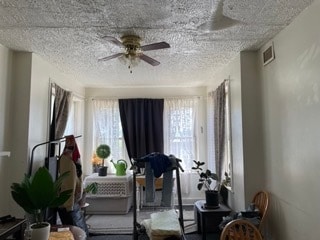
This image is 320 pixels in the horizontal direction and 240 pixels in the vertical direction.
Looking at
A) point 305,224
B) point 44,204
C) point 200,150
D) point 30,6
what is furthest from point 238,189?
point 30,6

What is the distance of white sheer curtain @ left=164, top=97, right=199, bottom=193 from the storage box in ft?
4.13

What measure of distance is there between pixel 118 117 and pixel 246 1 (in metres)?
4.04

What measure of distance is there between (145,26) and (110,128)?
342cm

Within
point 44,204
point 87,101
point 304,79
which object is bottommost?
point 44,204

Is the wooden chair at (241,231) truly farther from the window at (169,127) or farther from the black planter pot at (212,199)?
the window at (169,127)

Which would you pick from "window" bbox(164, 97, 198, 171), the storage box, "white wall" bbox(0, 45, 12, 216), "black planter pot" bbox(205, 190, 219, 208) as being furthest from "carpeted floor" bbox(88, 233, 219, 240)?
"window" bbox(164, 97, 198, 171)

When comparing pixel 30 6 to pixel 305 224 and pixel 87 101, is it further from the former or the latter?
pixel 87 101

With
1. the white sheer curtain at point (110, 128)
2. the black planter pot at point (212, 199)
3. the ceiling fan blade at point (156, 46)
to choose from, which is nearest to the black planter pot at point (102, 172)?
the white sheer curtain at point (110, 128)

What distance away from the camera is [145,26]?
2.63 metres

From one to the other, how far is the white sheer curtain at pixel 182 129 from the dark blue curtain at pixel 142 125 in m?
0.16

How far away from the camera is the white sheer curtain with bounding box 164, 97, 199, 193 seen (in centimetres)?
565

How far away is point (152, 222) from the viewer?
122 inches

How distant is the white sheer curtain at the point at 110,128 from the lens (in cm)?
571

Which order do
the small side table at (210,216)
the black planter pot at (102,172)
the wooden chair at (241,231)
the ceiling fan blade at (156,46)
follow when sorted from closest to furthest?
the wooden chair at (241,231) → the ceiling fan blade at (156,46) → the small side table at (210,216) → the black planter pot at (102,172)
